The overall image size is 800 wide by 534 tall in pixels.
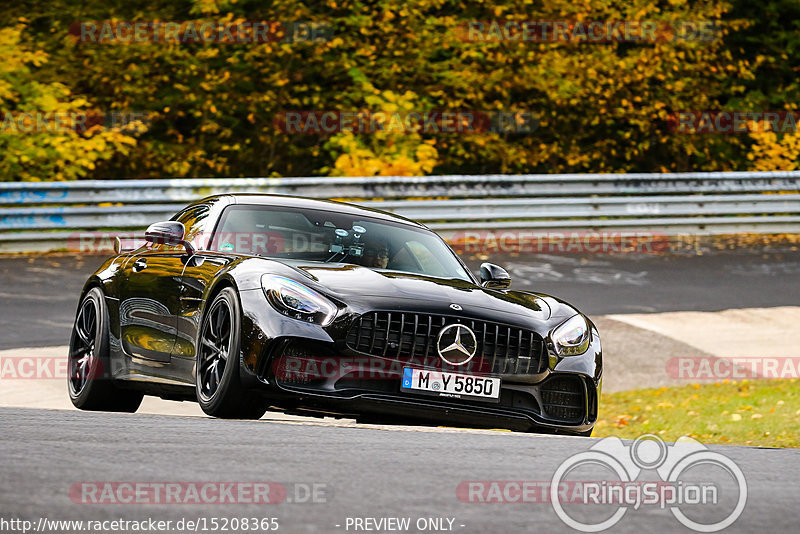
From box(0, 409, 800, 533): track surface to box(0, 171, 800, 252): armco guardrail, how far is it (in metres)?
9.73

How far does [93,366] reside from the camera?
862 centimetres

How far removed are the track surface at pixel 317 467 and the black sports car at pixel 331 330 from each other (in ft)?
1.00

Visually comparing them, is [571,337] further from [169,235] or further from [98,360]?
[98,360]

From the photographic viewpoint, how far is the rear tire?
8578 millimetres

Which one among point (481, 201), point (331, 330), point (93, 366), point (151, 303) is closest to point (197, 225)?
point (151, 303)

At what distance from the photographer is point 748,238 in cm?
2019

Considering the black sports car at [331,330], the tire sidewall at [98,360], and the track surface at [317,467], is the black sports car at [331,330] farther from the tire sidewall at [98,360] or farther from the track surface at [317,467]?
the track surface at [317,467]
